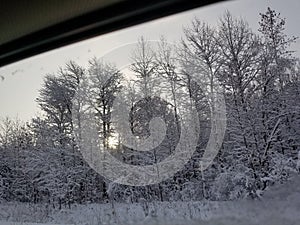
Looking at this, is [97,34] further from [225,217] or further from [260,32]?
[260,32]

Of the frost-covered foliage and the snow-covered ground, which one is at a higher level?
the frost-covered foliage

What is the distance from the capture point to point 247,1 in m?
3.09

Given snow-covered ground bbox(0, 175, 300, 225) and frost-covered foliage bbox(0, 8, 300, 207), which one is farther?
frost-covered foliage bbox(0, 8, 300, 207)

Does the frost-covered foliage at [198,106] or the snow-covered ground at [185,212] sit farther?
the frost-covered foliage at [198,106]

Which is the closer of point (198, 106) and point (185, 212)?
point (185, 212)

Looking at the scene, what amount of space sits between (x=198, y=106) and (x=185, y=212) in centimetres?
237

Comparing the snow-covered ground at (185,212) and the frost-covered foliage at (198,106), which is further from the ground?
the frost-covered foliage at (198,106)

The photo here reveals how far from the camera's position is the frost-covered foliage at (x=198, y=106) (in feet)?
16.5

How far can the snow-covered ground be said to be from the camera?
2.92 meters

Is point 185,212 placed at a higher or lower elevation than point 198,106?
lower

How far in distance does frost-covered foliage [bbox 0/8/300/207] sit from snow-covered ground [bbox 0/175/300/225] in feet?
0.66

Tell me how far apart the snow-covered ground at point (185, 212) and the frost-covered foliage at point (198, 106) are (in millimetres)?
203

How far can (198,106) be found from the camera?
6.04m

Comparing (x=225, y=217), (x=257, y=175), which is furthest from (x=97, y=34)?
(x=257, y=175)
